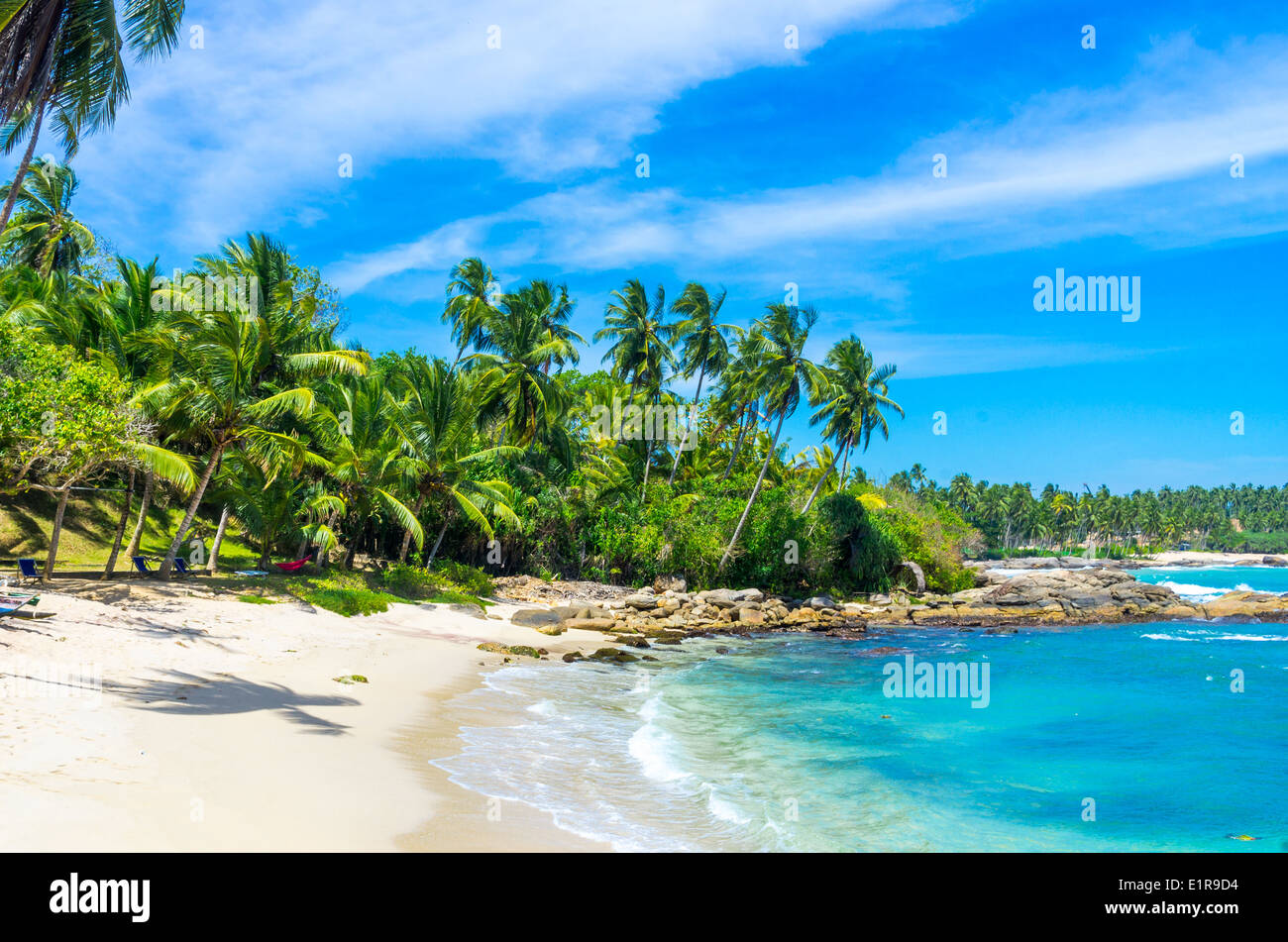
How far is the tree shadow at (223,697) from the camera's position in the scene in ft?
32.2

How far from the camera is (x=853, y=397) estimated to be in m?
42.7

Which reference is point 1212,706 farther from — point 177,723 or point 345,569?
point 345,569

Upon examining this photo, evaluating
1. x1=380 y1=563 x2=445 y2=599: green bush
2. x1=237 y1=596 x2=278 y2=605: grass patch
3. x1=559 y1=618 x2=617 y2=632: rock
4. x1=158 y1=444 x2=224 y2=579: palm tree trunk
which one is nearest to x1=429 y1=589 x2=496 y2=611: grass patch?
x1=380 y1=563 x2=445 y2=599: green bush

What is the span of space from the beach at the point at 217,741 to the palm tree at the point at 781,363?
25.7 meters

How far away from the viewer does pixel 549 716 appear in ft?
43.9

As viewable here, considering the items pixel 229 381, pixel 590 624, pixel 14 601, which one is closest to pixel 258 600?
pixel 229 381

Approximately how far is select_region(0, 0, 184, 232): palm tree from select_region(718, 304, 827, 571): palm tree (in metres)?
29.2

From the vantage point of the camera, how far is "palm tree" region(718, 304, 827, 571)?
124 feet

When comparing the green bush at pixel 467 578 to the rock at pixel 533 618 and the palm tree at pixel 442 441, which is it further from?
the rock at pixel 533 618

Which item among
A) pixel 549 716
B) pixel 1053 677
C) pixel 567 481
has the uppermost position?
pixel 567 481

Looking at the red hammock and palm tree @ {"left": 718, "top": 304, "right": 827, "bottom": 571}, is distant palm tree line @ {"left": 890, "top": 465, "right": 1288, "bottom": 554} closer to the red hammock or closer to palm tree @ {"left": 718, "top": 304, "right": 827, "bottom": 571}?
palm tree @ {"left": 718, "top": 304, "right": 827, "bottom": 571}
